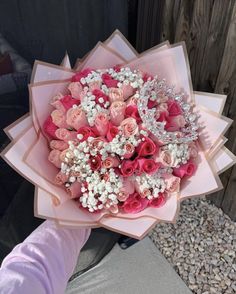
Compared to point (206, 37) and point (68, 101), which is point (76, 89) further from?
point (206, 37)

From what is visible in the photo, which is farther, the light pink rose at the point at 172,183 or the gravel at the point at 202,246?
the gravel at the point at 202,246

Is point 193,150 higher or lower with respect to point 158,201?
higher

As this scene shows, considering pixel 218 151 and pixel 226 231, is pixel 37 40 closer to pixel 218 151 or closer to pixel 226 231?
pixel 218 151

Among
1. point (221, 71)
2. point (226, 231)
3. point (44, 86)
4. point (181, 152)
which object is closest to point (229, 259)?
point (226, 231)

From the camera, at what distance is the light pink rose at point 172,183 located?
3.04 ft

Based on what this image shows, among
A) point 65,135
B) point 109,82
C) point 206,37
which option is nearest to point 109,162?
point 65,135

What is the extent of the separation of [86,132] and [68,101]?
0.12m

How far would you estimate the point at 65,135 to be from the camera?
90 cm

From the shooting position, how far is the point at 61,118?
92cm

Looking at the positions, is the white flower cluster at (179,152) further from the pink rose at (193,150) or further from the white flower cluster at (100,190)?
the white flower cluster at (100,190)

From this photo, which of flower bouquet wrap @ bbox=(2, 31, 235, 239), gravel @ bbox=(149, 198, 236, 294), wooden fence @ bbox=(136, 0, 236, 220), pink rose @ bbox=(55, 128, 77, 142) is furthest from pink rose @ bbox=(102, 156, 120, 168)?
gravel @ bbox=(149, 198, 236, 294)

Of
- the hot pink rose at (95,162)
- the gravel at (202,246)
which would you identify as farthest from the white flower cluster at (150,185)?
the gravel at (202,246)

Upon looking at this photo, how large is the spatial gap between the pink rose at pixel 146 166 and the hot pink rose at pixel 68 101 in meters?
0.24

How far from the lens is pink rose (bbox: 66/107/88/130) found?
0.89 m
